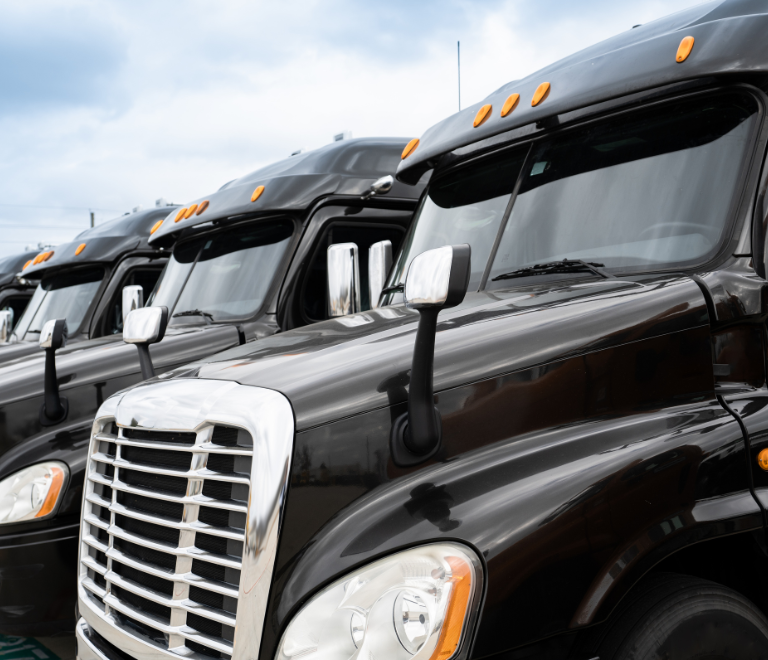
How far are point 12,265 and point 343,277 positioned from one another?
983 cm

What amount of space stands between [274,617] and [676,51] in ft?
7.33

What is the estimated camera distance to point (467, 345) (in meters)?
2.24

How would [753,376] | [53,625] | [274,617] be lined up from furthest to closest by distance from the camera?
1. [53,625]
2. [753,376]
3. [274,617]

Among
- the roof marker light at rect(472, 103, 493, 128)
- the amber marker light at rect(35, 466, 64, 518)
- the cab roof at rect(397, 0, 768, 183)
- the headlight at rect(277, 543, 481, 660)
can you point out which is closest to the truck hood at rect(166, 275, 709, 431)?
the headlight at rect(277, 543, 481, 660)

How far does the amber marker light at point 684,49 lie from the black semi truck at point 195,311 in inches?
69.9

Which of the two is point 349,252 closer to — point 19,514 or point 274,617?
point 19,514

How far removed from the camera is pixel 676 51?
2.69 m

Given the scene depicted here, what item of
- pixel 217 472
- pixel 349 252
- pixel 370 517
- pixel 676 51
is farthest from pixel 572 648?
pixel 349 252

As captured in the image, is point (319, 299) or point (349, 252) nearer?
point (349, 252)

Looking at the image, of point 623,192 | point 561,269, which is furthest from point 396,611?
point 623,192

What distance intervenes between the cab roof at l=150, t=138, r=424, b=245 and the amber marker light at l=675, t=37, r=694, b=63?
281 cm

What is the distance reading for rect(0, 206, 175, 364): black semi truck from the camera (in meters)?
7.08

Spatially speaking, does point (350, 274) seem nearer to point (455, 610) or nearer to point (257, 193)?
point (257, 193)

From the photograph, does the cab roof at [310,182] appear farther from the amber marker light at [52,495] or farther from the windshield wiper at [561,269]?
the windshield wiper at [561,269]
